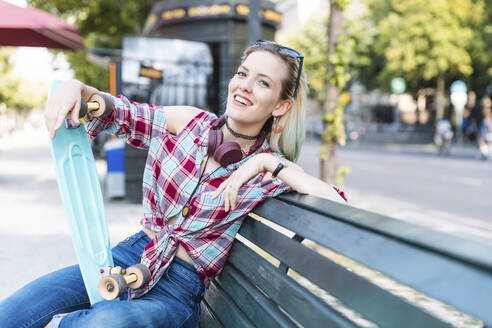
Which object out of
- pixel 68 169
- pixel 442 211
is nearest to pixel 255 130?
pixel 68 169

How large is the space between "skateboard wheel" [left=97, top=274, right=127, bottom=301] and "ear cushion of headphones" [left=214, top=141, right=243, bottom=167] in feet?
1.94

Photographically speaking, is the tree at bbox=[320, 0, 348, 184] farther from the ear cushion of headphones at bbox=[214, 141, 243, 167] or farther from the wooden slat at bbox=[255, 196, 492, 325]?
the wooden slat at bbox=[255, 196, 492, 325]

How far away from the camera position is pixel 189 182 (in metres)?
2.18

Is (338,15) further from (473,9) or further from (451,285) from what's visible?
(473,9)

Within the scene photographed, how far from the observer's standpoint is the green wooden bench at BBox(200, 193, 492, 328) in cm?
94

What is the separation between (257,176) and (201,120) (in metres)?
0.40

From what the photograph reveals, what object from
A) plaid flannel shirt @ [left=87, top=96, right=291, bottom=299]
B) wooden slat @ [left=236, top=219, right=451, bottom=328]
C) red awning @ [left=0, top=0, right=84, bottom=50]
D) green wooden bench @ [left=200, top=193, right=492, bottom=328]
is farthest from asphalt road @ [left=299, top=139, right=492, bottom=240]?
red awning @ [left=0, top=0, right=84, bottom=50]

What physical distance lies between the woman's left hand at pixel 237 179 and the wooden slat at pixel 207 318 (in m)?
0.52

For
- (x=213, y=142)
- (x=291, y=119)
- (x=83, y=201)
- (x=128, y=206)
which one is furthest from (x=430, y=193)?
(x=83, y=201)

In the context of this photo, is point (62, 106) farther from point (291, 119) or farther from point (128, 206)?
point (128, 206)

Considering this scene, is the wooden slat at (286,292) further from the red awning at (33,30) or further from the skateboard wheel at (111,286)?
the red awning at (33,30)

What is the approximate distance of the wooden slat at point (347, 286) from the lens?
1.08 m

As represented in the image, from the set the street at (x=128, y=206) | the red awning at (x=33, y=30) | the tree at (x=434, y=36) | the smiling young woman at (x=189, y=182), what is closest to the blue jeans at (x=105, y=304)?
the smiling young woman at (x=189, y=182)

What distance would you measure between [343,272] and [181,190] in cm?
95
